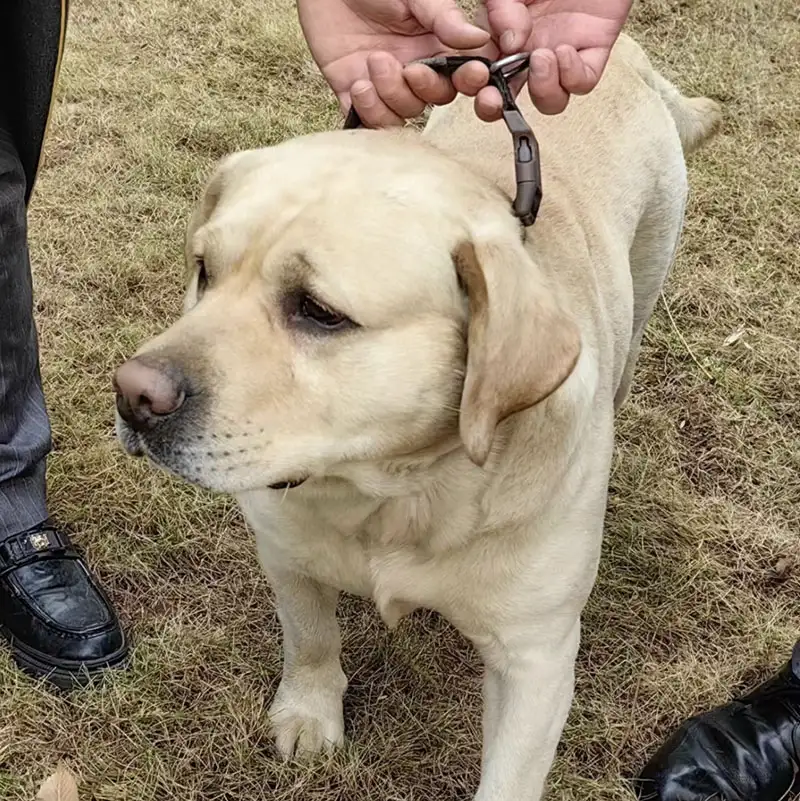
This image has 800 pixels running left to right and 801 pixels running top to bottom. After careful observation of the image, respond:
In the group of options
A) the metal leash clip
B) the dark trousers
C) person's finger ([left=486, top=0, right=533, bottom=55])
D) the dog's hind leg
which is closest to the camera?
the metal leash clip

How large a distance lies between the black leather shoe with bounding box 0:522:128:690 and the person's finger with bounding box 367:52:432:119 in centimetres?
150

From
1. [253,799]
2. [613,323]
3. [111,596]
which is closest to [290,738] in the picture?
[253,799]

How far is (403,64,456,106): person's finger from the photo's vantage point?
2094 mm

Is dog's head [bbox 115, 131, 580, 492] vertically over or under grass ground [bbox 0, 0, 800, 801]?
over

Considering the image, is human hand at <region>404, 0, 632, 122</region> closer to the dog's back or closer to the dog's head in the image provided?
the dog's back

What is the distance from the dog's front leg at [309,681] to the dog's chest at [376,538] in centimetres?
30

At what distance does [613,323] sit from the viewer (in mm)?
2514

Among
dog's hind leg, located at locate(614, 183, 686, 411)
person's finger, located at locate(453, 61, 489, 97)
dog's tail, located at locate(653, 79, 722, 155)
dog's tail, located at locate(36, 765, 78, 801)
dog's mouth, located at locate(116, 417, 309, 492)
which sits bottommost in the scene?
dog's tail, located at locate(36, 765, 78, 801)

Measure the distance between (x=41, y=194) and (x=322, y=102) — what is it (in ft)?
4.54

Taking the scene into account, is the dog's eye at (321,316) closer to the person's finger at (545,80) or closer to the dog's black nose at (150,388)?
the dog's black nose at (150,388)

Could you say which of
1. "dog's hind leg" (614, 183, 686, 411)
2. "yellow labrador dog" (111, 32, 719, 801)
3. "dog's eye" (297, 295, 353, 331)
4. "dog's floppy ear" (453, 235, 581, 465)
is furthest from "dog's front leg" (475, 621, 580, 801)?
"dog's hind leg" (614, 183, 686, 411)

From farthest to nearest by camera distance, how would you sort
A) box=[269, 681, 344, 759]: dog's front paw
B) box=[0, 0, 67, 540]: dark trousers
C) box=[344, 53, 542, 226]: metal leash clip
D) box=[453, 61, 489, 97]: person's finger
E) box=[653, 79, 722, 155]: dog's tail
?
1. box=[653, 79, 722, 155]: dog's tail
2. box=[269, 681, 344, 759]: dog's front paw
3. box=[0, 0, 67, 540]: dark trousers
4. box=[453, 61, 489, 97]: person's finger
5. box=[344, 53, 542, 226]: metal leash clip

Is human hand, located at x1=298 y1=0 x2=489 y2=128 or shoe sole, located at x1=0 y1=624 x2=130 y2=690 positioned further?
shoe sole, located at x1=0 y1=624 x2=130 y2=690

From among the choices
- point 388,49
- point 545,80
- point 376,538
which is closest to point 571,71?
point 545,80
